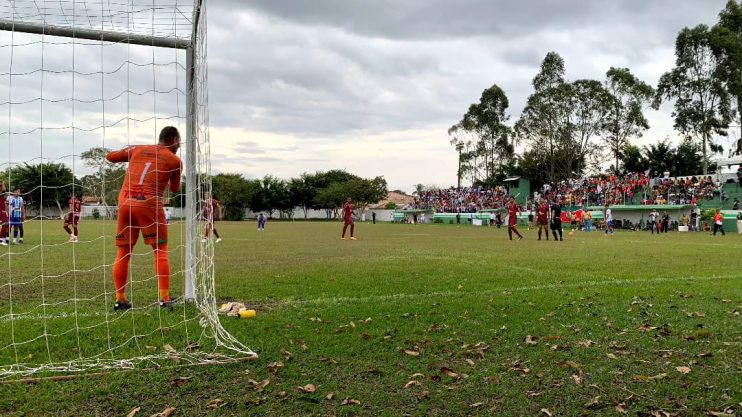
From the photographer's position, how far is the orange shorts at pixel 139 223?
601cm

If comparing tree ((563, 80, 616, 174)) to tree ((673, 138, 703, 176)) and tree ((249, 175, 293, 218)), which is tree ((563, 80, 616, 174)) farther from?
tree ((249, 175, 293, 218))

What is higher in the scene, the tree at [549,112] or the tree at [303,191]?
the tree at [549,112]

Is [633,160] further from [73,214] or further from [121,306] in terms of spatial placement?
[121,306]

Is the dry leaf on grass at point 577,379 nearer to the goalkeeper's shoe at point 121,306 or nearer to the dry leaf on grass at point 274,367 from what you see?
the dry leaf on grass at point 274,367

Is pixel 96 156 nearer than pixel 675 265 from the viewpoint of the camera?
Yes

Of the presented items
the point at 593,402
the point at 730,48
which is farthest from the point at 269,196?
the point at 593,402

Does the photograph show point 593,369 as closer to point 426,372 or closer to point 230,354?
point 426,372

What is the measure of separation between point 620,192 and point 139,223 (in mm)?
41270

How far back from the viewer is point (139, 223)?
611 cm

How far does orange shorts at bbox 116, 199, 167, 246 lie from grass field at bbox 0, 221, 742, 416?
2.79 feet

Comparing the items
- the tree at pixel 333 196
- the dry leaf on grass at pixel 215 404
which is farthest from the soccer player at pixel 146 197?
the tree at pixel 333 196

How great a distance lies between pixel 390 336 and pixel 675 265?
29.4 ft

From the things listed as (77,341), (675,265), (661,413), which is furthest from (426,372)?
(675,265)

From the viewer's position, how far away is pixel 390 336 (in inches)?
206
